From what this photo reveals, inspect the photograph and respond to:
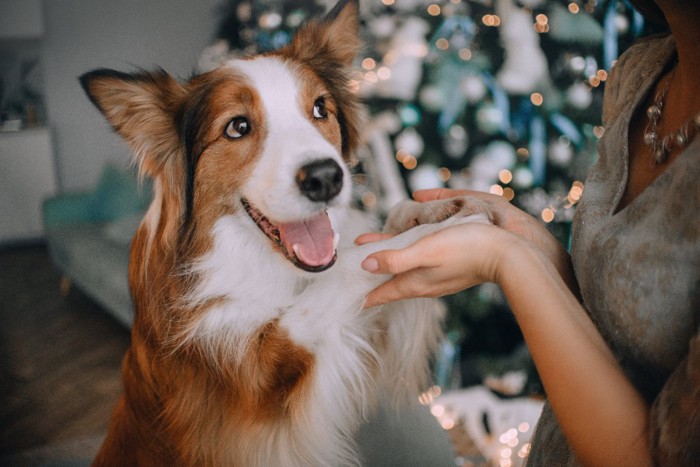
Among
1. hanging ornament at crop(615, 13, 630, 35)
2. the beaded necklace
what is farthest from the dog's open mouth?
hanging ornament at crop(615, 13, 630, 35)

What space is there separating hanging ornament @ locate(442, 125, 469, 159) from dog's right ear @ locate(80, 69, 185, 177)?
3.81 ft

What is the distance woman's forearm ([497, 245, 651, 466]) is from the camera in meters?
0.73

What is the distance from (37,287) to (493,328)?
2294 mm

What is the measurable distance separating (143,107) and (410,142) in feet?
3.83

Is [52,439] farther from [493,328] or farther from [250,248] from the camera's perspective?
[493,328]

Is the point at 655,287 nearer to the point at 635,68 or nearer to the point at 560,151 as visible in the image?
the point at 635,68

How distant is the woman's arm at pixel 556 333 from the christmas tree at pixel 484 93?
3.54 feet

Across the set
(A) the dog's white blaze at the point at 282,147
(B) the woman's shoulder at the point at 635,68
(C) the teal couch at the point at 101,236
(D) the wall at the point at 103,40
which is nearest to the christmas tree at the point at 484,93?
(D) the wall at the point at 103,40

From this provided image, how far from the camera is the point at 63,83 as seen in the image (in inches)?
86.7

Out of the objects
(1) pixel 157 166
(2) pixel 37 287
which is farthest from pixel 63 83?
(1) pixel 157 166

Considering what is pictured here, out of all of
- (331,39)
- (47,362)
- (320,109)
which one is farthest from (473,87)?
(47,362)

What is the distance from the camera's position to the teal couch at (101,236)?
112 inches

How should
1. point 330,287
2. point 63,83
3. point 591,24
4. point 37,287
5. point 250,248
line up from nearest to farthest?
point 330,287 < point 250,248 < point 591,24 < point 63,83 < point 37,287

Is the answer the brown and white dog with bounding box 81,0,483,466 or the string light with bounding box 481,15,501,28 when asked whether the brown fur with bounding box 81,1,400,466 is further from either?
the string light with bounding box 481,15,501,28
